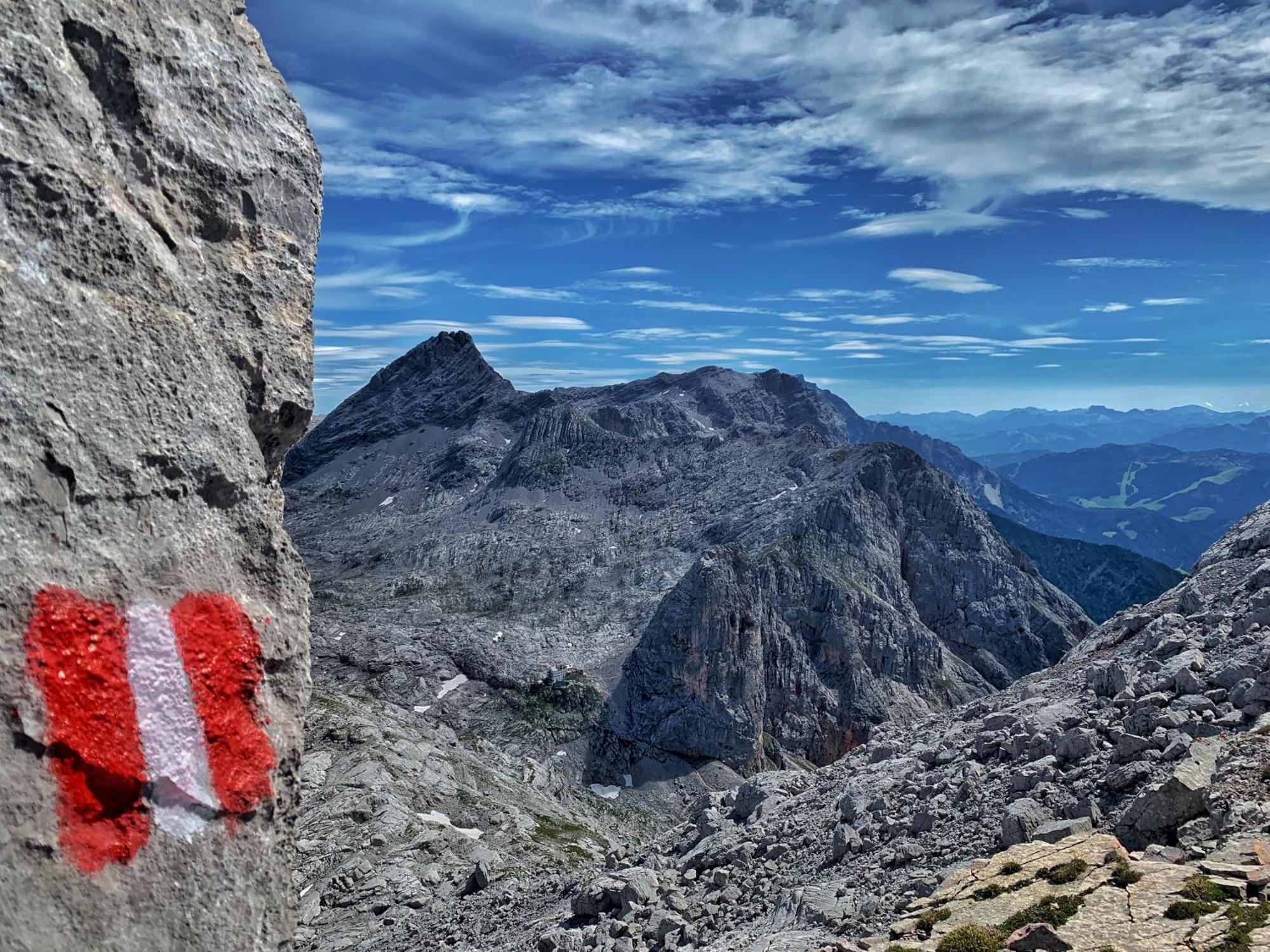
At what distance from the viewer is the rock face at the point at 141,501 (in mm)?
6758

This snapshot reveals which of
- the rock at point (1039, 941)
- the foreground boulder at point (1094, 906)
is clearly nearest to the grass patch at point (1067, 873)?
the foreground boulder at point (1094, 906)

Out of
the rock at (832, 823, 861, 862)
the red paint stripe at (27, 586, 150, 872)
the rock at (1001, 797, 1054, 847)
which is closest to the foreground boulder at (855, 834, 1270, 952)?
the rock at (1001, 797, 1054, 847)

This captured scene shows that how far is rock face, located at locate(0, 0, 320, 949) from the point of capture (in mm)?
6758

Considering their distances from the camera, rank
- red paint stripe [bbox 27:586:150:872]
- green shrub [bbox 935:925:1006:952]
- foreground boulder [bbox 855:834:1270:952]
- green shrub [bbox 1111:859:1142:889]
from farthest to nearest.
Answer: green shrub [bbox 1111:859:1142:889]
green shrub [bbox 935:925:1006:952]
foreground boulder [bbox 855:834:1270:952]
red paint stripe [bbox 27:586:150:872]

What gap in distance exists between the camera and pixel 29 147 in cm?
754

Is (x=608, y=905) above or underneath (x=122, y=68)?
underneath

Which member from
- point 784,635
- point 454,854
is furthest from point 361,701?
point 784,635

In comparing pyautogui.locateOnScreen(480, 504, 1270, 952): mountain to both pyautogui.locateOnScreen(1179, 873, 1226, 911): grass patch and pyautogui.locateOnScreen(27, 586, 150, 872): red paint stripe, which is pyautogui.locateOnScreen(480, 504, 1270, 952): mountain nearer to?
pyautogui.locateOnScreen(1179, 873, 1226, 911): grass patch

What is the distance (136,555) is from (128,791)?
211 centimetres

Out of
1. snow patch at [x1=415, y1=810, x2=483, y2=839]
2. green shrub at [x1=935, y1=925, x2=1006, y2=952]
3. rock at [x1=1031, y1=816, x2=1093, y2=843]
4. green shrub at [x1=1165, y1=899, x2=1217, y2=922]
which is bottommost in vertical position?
snow patch at [x1=415, y1=810, x2=483, y2=839]

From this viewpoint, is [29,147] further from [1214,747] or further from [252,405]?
[1214,747]

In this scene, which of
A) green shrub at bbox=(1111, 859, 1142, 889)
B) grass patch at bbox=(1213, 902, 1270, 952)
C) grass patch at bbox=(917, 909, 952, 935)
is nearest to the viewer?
grass patch at bbox=(1213, 902, 1270, 952)

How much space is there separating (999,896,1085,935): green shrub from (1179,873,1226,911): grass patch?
2.12m

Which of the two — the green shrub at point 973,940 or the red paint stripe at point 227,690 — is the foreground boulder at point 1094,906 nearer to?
the green shrub at point 973,940
